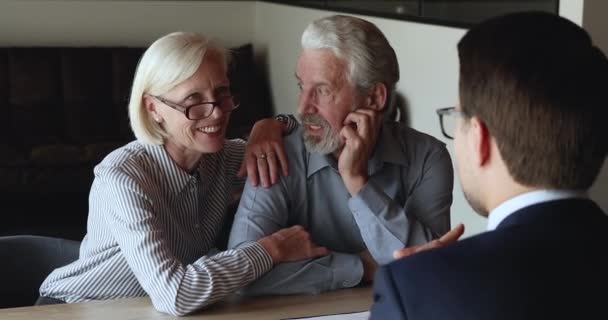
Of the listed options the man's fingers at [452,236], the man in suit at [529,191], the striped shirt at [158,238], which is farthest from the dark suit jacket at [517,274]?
the striped shirt at [158,238]

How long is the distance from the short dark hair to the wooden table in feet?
2.56

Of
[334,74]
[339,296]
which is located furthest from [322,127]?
[339,296]

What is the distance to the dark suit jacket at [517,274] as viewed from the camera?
3.76ft

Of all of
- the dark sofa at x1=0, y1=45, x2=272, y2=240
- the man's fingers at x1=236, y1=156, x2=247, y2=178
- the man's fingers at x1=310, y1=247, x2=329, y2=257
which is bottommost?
the dark sofa at x1=0, y1=45, x2=272, y2=240

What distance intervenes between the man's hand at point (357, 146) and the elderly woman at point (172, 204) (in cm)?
18

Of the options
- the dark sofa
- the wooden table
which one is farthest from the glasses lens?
the dark sofa

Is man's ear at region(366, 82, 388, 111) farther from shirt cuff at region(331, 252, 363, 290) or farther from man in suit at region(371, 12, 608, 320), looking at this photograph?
man in suit at region(371, 12, 608, 320)

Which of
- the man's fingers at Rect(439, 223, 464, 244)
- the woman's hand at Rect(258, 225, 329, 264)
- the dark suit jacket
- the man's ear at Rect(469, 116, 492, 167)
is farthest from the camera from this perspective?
the woman's hand at Rect(258, 225, 329, 264)

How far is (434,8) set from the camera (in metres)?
5.42

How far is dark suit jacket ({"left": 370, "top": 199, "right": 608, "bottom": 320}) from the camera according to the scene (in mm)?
1146

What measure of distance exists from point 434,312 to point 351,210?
917 mm

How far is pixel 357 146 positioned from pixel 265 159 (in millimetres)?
253

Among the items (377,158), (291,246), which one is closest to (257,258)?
(291,246)

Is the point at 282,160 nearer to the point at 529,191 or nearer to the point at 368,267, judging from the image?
the point at 368,267
